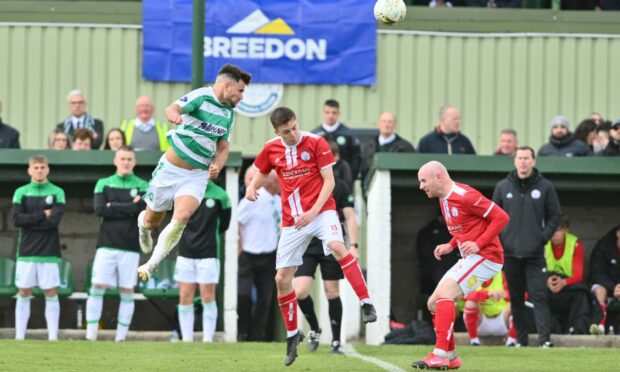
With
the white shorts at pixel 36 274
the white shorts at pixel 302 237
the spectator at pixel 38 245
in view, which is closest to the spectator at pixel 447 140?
the spectator at pixel 38 245

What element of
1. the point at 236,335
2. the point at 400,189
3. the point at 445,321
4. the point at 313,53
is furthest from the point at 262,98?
the point at 445,321

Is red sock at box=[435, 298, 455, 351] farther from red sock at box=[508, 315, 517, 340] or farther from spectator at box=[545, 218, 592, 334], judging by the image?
spectator at box=[545, 218, 592, 334]

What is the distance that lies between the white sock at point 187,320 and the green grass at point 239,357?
1385 millimetres

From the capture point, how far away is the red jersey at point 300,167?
12008 millimetres

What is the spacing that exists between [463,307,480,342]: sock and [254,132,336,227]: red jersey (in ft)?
Answer: 14.4

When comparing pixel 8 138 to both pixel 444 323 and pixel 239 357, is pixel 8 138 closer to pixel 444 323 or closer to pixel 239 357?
pixel 239 357

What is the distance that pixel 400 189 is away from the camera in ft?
59.5

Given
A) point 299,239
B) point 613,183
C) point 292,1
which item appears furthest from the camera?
point 292,1

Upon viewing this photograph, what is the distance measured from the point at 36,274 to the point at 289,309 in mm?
5008

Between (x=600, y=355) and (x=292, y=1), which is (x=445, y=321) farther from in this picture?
(x=292, y=1)

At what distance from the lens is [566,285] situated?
55.0ft

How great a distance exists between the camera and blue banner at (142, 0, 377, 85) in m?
20.2

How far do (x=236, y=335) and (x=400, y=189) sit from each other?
10.1 ft

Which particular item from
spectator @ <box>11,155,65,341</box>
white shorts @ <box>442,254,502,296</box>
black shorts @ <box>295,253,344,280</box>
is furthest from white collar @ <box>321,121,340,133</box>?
white shorts @ <box>442,254,502,296</box>
